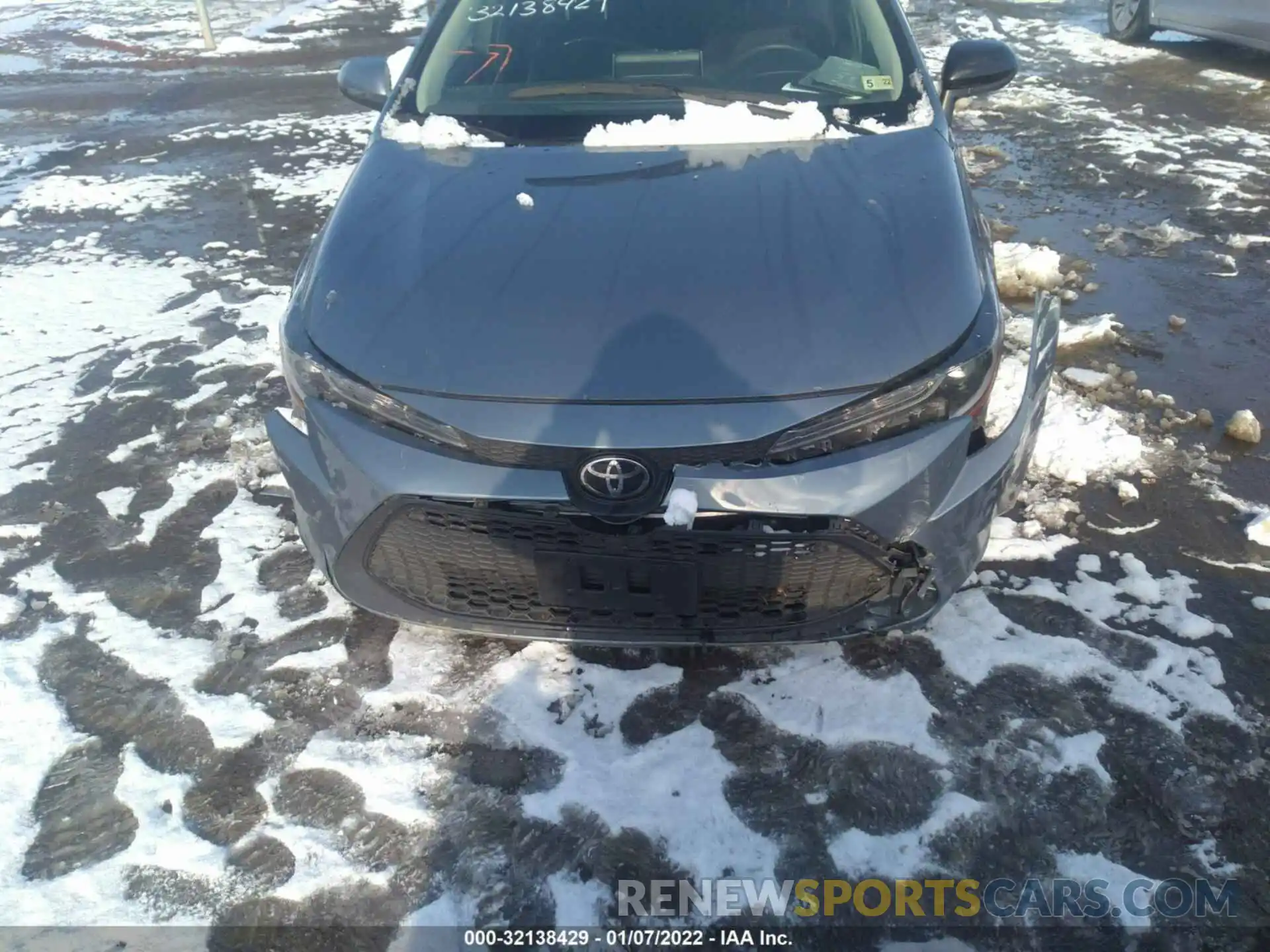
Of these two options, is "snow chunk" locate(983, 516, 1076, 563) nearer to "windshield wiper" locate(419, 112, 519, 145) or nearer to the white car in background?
"windshield wiper" locate(419, 112, 519, 145)

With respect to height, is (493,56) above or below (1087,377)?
above

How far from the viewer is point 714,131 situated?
8.66 feet

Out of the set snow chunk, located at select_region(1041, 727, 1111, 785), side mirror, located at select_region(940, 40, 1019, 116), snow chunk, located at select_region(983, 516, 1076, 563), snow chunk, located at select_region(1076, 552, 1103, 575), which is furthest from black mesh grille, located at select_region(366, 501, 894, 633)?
side mirror, located at select_region(940, 40, 1019, 116)

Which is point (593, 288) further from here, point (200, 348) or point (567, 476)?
point (200, 348)

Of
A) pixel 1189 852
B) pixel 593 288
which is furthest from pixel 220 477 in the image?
pixel 1189 852

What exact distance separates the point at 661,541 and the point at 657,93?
167cm

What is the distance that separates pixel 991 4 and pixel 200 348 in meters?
11.2

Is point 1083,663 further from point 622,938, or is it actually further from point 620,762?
point 622,938

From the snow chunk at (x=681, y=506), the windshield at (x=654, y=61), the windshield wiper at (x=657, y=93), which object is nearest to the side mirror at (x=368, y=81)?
the windshield at (x=654, y=61)

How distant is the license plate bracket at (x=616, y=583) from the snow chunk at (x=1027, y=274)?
9.98ft

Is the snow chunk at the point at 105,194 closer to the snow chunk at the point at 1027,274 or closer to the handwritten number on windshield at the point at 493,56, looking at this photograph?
the handwritten number on windshield at the point at 493,56

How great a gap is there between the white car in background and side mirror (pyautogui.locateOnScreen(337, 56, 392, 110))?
296 inches

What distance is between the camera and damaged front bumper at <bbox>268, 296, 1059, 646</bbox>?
1854 millimetres

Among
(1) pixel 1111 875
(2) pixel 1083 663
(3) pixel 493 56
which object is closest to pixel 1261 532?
(2) pixel 1083 663
